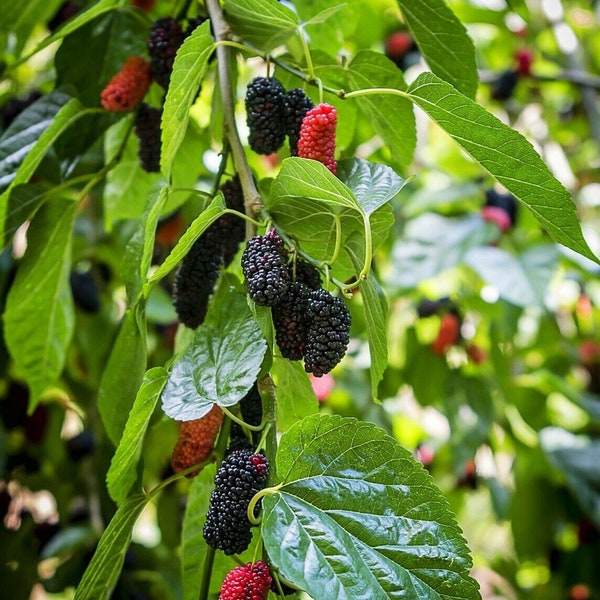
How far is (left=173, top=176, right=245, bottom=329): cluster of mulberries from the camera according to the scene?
0.53 meters

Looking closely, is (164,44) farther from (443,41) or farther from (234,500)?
(234,500)

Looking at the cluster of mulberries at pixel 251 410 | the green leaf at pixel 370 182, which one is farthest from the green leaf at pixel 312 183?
the cluster of mulberries at pixel 251 410

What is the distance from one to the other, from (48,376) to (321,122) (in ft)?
1.30

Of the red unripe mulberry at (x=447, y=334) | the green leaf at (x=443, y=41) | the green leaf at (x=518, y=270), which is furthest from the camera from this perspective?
the red unripe mulberry at (x=447, y=334)

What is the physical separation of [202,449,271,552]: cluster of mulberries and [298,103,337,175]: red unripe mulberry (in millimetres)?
179

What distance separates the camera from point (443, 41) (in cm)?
61

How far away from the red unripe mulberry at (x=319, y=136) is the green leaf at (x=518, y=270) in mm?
615

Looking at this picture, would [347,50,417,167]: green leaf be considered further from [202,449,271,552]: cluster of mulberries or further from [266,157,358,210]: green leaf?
[202,449,271,552]: cluster of mulberries

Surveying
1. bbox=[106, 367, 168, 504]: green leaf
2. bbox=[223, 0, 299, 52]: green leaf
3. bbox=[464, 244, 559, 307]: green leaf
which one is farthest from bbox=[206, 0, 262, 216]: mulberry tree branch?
bbox=[464, 244, 559, 307]: green leaf

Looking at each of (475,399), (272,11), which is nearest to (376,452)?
(272,11)

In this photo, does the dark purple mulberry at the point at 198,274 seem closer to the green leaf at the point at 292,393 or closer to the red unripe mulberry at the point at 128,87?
the green leaf at the point at 292,393

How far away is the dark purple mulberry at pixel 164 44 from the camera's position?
63 cm

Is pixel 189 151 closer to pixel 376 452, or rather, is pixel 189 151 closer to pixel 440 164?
pixel 376 452

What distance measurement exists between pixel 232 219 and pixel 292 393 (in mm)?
123
